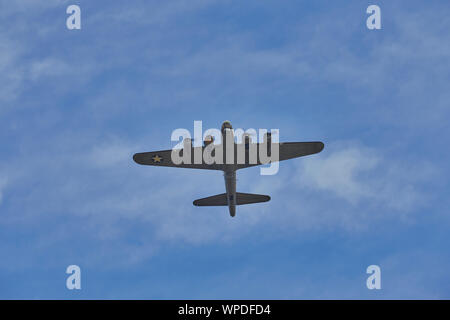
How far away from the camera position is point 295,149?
57.5m

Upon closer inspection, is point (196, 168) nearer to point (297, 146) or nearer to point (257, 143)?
point (257, 143)

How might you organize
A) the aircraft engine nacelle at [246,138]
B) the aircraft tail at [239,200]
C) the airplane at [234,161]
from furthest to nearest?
the aircraft tail at [239,200] < the airplane at [234,161] < the aircraft engine nacelle at [246,138]

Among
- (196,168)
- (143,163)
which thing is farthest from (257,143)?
(143,163)

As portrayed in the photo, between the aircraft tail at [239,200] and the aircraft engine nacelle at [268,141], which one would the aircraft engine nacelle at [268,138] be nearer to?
the aircraft engine nacelle at [268,141]

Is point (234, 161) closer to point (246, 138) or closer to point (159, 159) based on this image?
point (246, 138)

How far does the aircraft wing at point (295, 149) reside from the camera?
186 feet

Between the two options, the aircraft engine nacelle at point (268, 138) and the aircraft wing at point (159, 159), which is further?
the aircraft wing at point (159, 159)

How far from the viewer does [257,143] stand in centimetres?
5594

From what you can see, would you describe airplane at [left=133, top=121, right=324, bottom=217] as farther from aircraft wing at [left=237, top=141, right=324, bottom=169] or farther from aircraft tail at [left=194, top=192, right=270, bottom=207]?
aircraft tail at [left=194, top=192, right=270, bottom=207]

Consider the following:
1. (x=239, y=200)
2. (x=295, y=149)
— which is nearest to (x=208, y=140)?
(x=239, y=200)

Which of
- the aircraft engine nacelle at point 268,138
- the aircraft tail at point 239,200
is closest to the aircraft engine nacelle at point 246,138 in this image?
the aircraft engine nacelle at point 268,138

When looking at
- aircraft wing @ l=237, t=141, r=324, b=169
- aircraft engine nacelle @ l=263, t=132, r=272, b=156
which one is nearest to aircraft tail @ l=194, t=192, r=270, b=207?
aircraft wing @ l=237, t=141, r=324, b=169

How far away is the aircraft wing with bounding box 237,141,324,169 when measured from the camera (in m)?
56.8

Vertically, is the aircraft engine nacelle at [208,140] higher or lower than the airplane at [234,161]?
higher
